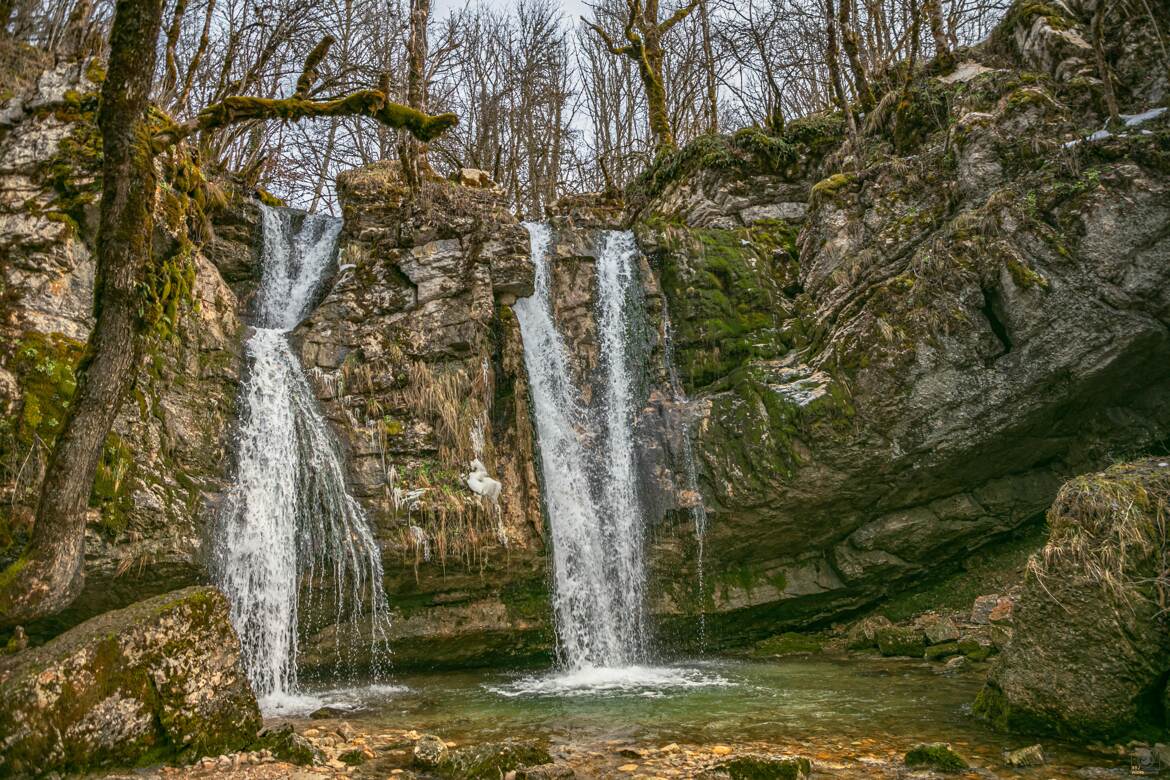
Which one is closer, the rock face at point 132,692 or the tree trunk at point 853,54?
the rock face at point 132,692

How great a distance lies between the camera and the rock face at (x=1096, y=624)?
190 inches

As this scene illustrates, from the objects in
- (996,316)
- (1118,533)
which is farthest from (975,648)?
(996,316)

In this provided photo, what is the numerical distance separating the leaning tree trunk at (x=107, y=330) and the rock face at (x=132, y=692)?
526 millimetres

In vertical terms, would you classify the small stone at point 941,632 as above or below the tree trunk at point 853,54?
below

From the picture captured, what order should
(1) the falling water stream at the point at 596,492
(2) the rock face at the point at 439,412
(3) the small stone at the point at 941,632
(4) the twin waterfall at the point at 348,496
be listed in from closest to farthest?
(4) the twin waterfall at the point at 348,496
(3) the small stone at the point at 941,632
(2) the rock face at the point at 439,412
(1) the falling water stream at the point at 596,492

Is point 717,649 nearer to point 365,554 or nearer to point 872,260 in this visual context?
point 365,554

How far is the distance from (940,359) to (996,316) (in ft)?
2.84

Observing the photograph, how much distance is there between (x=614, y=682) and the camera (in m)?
8.12

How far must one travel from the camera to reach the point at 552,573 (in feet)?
30.3

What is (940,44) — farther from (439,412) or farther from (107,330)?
Result: (107,330)

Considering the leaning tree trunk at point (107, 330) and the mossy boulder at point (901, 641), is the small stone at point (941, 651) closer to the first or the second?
the mossy boulder at point (901, 641)

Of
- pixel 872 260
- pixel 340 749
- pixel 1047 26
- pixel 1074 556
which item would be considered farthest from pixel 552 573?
pixel 1047 26

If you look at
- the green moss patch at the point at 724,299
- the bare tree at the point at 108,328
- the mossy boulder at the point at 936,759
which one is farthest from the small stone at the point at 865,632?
the bare tree at the point at 108,328

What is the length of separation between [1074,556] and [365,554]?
7.07 meters
